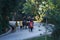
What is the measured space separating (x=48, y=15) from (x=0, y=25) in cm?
1333

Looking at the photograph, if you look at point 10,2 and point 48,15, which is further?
point 10,2

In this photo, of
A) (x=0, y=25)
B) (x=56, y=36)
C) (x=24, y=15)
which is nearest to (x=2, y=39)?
(x=0, y=25)

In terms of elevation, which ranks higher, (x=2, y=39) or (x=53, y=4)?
(x=53, y=4)

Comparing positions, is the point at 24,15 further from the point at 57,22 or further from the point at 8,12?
the point at 57,22

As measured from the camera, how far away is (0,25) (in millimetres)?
25781

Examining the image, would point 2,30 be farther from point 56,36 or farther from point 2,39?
point 56,36

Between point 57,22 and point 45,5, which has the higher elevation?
point 45,5

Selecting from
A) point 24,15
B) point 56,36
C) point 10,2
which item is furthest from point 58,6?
point 24,15

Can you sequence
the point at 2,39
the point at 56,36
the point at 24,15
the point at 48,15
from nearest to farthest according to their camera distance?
the point at 48,15 < the point at 56,36 < the point at 2,39 < the point at 24,15

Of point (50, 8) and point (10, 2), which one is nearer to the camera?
point (50, 8)

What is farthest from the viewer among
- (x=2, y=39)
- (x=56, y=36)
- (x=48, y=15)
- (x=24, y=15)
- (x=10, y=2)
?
(x=24, y=15)

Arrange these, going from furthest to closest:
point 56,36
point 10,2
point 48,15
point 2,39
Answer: point 10,2, point 2,39, point 56,36, point 48,15

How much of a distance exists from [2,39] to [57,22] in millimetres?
8202

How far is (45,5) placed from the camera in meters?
13.7
